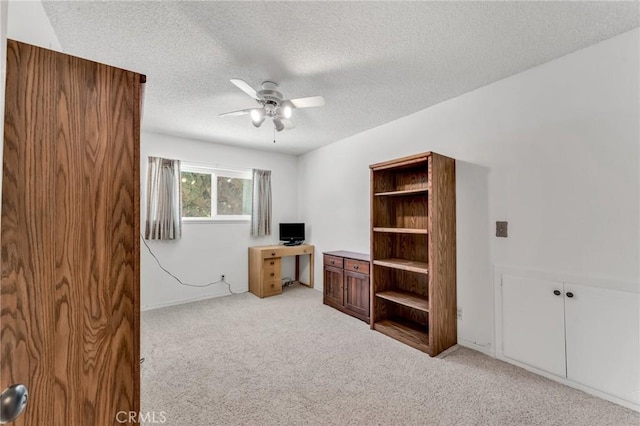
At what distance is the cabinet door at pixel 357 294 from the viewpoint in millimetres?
3264

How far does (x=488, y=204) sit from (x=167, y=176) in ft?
13.3

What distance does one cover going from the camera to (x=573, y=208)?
6.56 ft

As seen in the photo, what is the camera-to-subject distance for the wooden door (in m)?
0.76

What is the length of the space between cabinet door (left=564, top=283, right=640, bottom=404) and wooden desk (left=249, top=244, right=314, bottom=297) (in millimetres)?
3439

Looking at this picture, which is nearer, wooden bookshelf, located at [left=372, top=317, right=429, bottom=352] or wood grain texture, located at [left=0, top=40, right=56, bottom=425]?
wood grain texture, located at [left=0, top=40, right=56, bottom=425]

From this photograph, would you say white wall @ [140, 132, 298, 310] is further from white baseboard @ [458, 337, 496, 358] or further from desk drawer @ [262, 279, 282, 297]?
white baseboard @ [458, 337, 496, 358]

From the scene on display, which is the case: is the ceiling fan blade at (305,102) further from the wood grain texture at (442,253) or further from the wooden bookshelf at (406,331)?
the wooden bookshelf at (406,331)

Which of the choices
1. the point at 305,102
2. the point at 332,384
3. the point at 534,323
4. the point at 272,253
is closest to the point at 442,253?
the point at 534,323

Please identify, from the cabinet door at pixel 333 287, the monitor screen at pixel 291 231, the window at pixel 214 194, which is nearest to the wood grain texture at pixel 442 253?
the cabinet door at pixel 333 287

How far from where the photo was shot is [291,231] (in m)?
4.79

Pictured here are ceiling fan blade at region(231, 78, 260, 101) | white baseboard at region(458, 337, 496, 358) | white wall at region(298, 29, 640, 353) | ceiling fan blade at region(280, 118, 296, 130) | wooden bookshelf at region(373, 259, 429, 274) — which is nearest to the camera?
white wall at region(298, 29, 640, 353)

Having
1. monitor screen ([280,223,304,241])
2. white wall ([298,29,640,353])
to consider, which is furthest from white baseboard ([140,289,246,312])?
white wall ([298,29,640,353])

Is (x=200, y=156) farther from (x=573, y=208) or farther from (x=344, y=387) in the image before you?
(x=573, y=208)

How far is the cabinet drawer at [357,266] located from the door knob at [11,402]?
294 centimetres
